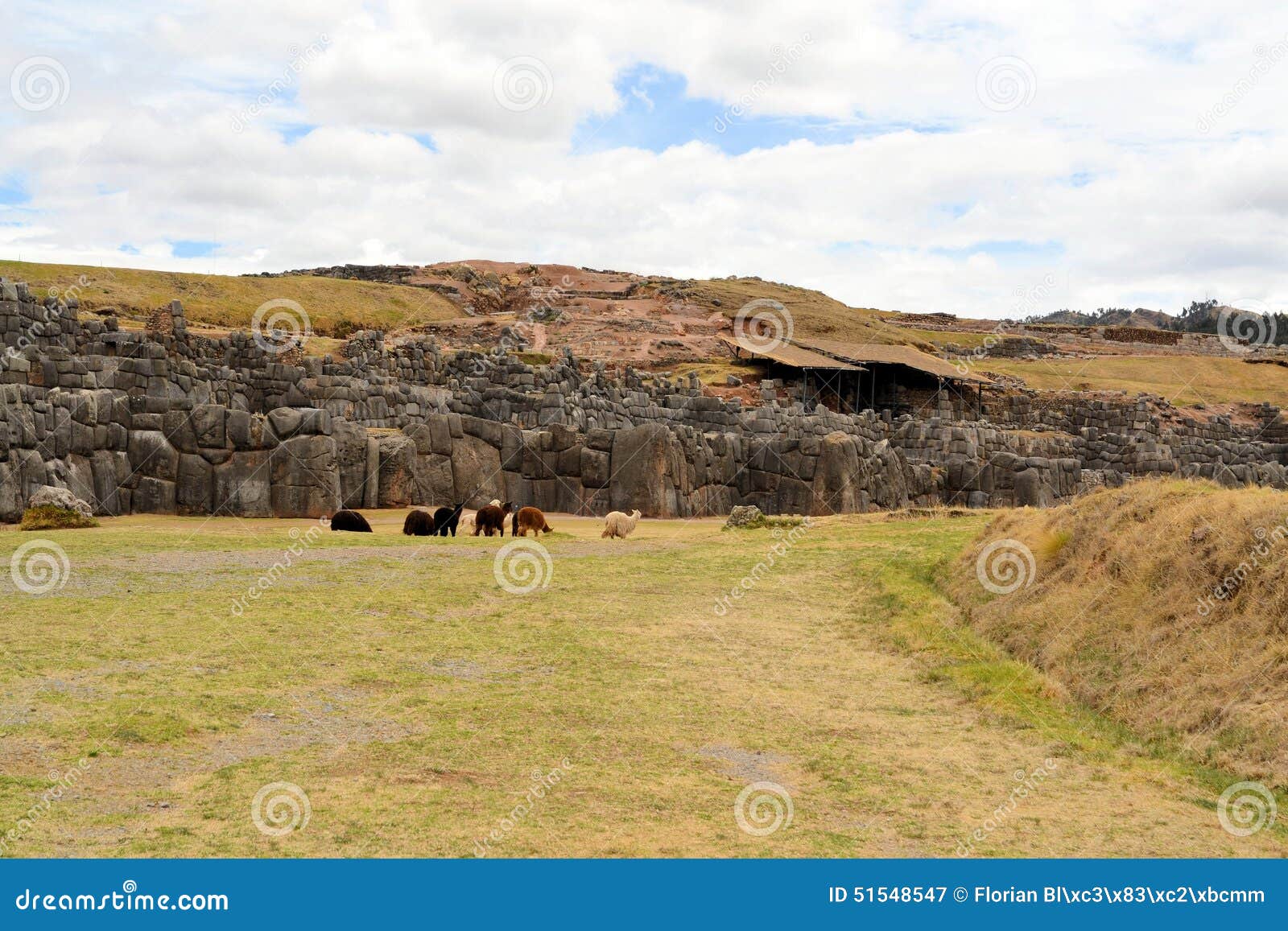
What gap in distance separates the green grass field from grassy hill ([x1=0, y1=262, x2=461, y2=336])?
49602mm

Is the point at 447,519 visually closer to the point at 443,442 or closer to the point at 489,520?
the point at 489,520

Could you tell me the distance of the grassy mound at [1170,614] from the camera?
1071 centimetres

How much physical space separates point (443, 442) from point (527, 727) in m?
22.6

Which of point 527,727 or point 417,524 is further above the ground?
point 527,727

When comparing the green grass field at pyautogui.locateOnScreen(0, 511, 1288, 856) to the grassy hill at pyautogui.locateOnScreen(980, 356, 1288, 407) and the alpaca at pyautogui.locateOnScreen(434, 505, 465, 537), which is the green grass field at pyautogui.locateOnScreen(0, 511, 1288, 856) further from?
the grassy hill at pyautogui.locateOnScreen(980, 356, 1288, 407)

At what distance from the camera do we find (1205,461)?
179 ft

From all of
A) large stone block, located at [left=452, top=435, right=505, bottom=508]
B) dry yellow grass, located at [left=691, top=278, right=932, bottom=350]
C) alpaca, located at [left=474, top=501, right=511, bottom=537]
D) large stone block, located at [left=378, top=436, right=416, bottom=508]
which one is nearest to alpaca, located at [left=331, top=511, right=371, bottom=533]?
alpaca, located at [left=474, top=501, right=511, bottom=537]

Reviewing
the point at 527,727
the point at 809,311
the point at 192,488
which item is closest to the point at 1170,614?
the point at 527,727

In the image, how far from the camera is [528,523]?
86.0 ft

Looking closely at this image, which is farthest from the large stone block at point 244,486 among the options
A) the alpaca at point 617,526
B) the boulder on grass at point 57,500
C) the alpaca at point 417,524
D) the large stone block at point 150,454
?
the alpaca at point 617,526

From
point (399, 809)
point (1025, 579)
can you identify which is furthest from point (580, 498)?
point (399, 809)

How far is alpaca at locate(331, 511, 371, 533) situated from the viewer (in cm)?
2541

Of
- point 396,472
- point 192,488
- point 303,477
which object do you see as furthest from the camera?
point 396,472

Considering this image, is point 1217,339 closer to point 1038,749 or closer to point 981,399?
point 981,399
